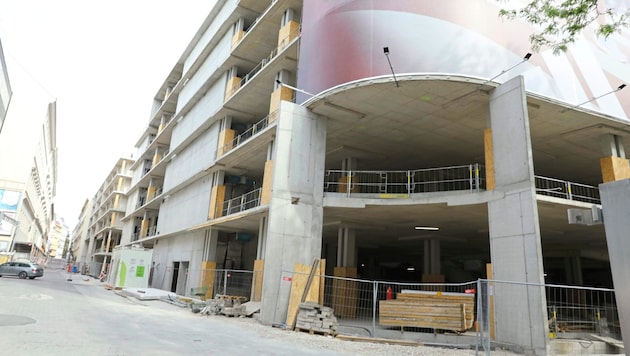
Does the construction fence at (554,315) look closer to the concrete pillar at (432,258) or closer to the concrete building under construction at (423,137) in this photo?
the concrete building under construction at (423,137)

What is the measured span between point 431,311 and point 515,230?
3727 millimetres

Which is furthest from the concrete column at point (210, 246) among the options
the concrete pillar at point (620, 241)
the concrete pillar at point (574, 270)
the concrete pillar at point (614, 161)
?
the concrete pillar at point (620, 241)

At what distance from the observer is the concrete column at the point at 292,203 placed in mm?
14875

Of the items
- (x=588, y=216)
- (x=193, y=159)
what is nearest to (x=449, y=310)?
(x=588, y=216)

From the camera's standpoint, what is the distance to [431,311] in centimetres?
1303

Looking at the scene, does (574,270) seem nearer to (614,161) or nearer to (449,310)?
(614,161)

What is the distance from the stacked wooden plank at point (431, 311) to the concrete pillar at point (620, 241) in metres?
8.78

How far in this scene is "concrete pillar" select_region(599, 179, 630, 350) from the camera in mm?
4203

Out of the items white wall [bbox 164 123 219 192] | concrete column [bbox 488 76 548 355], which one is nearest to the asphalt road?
concrete column [bbox 488 76 548 355]

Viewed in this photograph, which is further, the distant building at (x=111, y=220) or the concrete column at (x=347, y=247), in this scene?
the distant building at (x=111, y=220)

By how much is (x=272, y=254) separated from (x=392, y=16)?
10042mm

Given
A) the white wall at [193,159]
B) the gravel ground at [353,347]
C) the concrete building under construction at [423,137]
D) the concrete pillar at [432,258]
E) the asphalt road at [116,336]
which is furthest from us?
the white wall at [193,159]

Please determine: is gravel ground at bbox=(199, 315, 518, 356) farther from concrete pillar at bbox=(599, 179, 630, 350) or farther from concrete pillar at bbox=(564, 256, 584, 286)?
concrete pillar at bbox=(564, 256, 584, 286)

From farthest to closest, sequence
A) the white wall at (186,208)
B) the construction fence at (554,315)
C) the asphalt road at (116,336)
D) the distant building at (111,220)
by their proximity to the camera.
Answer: the distant building at (111,220) < the white wall at (186,208) < the construction fence at (554,315) < the asphalt road at (116,336)
